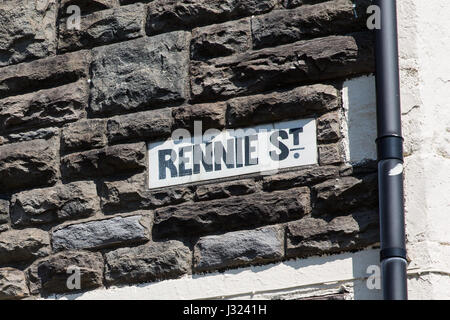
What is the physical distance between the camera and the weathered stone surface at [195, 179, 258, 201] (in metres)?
5.20

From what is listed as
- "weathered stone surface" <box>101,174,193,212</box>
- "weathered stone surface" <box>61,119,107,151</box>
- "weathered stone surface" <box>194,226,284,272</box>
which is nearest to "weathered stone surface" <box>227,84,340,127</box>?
"weathered stone surface" <box>101,174,193,212</box>

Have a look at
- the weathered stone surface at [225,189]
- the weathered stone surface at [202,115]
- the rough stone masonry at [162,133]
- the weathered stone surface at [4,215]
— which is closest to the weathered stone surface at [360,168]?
the rough stone masonry at [162,133]

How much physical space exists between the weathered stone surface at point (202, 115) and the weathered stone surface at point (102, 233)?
0.47m

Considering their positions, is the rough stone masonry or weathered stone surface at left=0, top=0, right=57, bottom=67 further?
weathered stone surface at left=0, top=0, right=57, bottom=67

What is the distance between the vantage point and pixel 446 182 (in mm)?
4973

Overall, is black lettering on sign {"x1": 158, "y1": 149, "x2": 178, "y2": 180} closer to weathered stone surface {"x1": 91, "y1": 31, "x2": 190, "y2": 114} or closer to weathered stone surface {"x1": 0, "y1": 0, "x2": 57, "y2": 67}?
weathered stone surface {"x1": 91, "y1": 31, "x2": 190, "y2": 114}

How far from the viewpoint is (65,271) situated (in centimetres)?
532

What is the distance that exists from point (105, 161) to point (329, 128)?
1.05m

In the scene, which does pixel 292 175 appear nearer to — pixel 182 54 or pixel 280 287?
pixel 280 287

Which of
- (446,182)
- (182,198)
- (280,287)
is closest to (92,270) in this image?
(182,198)

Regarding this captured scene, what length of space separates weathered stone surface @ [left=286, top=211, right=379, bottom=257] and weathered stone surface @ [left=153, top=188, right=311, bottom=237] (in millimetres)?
75

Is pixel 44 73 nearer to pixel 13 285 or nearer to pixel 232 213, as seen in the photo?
pixel 13 285
